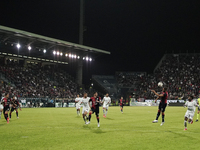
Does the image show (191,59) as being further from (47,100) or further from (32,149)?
(32,149)

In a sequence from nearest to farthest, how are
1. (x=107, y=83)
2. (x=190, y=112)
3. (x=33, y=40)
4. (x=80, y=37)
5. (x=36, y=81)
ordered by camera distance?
(x=190, y=112), (x=33, y=40), (x=36, y=81), (x=80, y=37), (x=107, y=83)

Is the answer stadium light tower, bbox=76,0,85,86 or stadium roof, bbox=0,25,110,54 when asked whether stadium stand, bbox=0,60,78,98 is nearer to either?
stadium light tower, bbox=76,0,85,86

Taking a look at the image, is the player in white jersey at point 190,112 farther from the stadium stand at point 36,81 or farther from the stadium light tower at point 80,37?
the stadium light tower at point 80,37

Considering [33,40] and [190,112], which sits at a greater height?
[33,40]

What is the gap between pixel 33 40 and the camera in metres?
54.3

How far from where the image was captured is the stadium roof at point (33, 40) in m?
47.6

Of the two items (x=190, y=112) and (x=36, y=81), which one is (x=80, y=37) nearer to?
(x=36, y=81)

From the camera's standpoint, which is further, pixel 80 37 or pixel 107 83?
pixel 107 83

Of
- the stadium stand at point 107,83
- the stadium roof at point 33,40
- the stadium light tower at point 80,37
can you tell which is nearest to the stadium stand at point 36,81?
the stadium light tower at point 80,37

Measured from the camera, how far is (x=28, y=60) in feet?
231

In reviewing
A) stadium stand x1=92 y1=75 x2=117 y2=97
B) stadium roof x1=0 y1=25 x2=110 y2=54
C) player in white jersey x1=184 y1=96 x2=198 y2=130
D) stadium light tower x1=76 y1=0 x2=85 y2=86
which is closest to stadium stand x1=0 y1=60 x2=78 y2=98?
stadium light tower x1=76 y1=0 x2=85 y2=86

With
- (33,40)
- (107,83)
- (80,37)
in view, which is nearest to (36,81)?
(33,40)

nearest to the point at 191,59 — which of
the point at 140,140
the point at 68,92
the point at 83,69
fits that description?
the point at 83,69

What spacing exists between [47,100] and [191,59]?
4963cm
